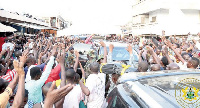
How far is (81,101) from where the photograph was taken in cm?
379

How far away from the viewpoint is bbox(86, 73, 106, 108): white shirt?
12.9ft

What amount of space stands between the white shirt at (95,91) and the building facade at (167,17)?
886 cm

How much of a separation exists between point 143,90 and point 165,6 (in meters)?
26.3

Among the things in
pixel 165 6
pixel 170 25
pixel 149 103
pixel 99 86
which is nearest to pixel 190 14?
pixel 165 6

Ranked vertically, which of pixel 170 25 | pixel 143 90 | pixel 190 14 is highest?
pixel 190 14

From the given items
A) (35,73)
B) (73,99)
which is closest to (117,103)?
(73,99)

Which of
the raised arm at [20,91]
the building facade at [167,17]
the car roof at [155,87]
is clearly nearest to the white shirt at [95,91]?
the car roof at [155,87]

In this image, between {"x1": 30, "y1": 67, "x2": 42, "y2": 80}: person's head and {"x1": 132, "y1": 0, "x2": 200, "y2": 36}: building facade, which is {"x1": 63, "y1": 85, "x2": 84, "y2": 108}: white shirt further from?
{"x1": 132, "y1": 0, "x2": 200, "y2": 36}: building facade

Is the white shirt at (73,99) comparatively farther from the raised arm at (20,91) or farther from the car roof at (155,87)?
the car roof at (155,87)

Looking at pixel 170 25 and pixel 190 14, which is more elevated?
pixel 190 14

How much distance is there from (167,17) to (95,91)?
15681 millimetres

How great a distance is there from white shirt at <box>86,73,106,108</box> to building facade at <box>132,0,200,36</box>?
8.86m

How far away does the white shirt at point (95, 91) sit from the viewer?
3928 mm

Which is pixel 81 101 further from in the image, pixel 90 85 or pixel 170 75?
pixel 170 75
